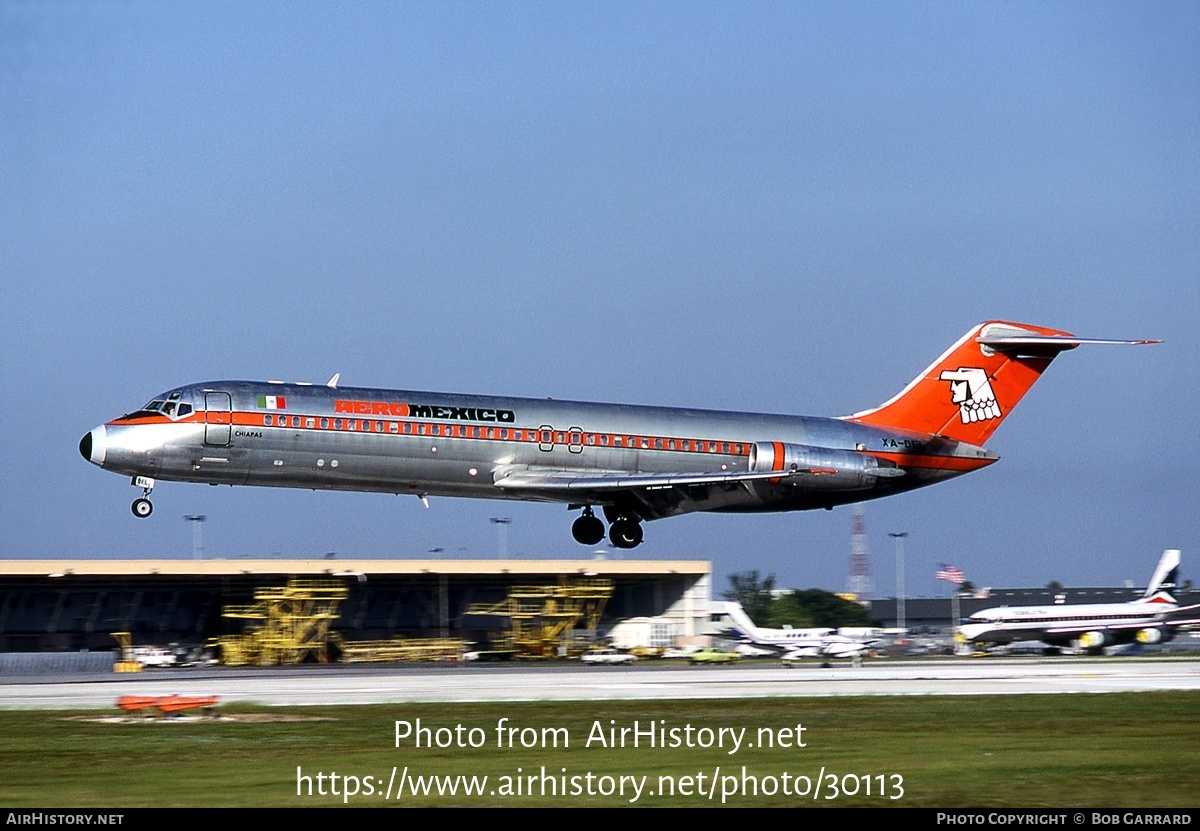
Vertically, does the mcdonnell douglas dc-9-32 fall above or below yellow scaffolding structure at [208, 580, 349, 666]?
above

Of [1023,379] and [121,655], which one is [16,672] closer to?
[121,655]

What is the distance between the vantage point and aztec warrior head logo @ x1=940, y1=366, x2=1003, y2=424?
154 feet

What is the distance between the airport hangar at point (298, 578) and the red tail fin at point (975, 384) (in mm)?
34221

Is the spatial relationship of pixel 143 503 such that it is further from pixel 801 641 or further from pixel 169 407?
pixel 801 641

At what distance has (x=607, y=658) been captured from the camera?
2363 inches

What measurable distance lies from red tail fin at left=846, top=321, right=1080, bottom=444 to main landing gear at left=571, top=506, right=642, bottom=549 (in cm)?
815

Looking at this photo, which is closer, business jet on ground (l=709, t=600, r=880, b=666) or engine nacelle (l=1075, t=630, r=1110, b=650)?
business jet on ground (l=709, t=600, r=880, b=666)

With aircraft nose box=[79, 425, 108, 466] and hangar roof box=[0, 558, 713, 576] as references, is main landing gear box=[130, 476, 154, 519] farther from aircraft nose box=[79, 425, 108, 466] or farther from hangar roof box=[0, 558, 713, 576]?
hangar roof box=[0, 558, 713, 576]

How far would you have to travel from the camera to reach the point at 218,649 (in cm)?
7075

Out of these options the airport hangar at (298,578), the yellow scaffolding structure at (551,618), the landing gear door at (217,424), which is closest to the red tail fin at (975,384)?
the landing gear door at (217,424)

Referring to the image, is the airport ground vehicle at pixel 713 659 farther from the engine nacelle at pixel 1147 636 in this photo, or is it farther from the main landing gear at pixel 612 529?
the engine nacelle at pixel 1147 636

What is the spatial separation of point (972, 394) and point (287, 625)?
35417mm

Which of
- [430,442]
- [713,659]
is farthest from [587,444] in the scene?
[713,659]

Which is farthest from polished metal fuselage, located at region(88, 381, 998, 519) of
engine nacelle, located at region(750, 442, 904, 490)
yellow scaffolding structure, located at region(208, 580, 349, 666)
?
yellow scaffolding structure, located at region(208, 580, 349, 666)
